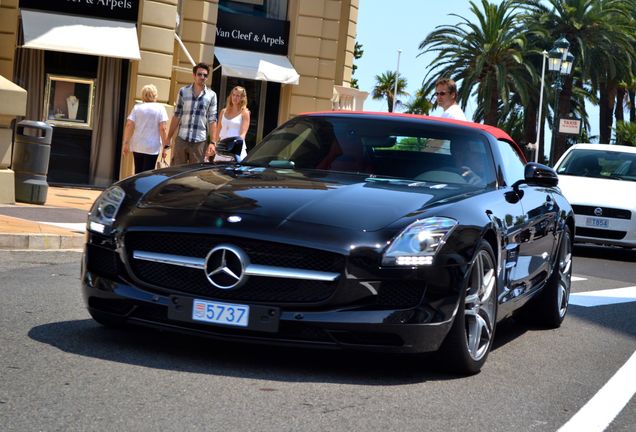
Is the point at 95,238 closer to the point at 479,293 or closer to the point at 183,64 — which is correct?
the point at 479,293

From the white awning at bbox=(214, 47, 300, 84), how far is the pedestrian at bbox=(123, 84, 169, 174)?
13655mm

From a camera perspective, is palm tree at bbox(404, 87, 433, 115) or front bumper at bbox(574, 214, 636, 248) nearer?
front bumper at bbox(574, 214, 636, 248)

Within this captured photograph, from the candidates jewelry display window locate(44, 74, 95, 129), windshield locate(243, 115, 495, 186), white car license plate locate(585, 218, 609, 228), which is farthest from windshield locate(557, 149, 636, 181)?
windshield locate(243, 115, 495, 186)

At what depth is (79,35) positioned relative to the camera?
23.3 metres

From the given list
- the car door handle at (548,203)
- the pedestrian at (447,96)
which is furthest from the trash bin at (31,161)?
the car door handle at (548,203)

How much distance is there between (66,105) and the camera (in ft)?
79.1

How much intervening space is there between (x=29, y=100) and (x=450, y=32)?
3136 centimetres

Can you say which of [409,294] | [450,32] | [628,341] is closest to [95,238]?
[409,294]

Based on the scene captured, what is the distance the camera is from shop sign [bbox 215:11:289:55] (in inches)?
1177

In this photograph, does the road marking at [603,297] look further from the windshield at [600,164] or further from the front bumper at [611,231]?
the windshield at [600,164]

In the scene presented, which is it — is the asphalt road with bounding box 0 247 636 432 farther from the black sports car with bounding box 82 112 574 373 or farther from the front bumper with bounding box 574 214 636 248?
the front bumper with bounding box 574 214 636 248

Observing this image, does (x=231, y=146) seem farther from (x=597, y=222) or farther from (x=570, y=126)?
(x=570, y=126)

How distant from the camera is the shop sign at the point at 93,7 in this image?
76.5 ft

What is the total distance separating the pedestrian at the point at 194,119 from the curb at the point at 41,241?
7.95ft
